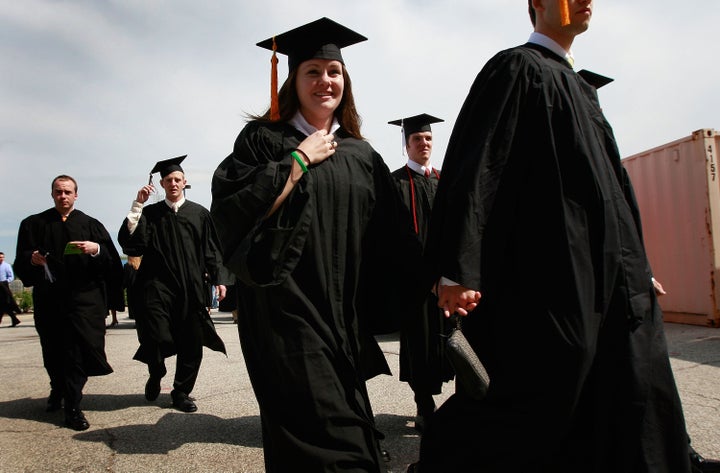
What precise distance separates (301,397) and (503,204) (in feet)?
3.41

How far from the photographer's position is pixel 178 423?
14.9ft

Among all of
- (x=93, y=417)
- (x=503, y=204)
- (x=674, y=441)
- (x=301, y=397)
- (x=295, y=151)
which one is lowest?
(x=93, y=417)

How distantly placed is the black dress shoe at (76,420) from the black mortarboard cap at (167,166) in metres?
2.23

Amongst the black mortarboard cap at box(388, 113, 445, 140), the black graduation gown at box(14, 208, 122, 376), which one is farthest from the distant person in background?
the black mortarboard cap at box(388, 113, 445, 140)

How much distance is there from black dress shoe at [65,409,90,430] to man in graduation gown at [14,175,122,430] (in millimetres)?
251

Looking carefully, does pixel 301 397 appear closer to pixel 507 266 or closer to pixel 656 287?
pixel 507 266

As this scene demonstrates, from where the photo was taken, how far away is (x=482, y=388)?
202 centimetres

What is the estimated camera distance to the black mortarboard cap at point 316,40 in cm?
284

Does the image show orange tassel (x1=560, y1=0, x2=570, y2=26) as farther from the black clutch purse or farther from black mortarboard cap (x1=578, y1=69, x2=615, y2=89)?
black mortarboard cap (x1=578, y1=69, x2=615, y2=89)

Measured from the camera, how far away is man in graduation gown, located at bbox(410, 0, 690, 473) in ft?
Result: 6.56

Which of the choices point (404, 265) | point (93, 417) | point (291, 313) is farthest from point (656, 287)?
point (93, 417)

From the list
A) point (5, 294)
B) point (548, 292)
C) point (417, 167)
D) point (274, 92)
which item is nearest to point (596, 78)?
point (417, 167)

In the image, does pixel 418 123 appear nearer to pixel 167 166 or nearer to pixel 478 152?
pixel 167 166

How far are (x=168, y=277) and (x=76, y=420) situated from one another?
4.56ft
